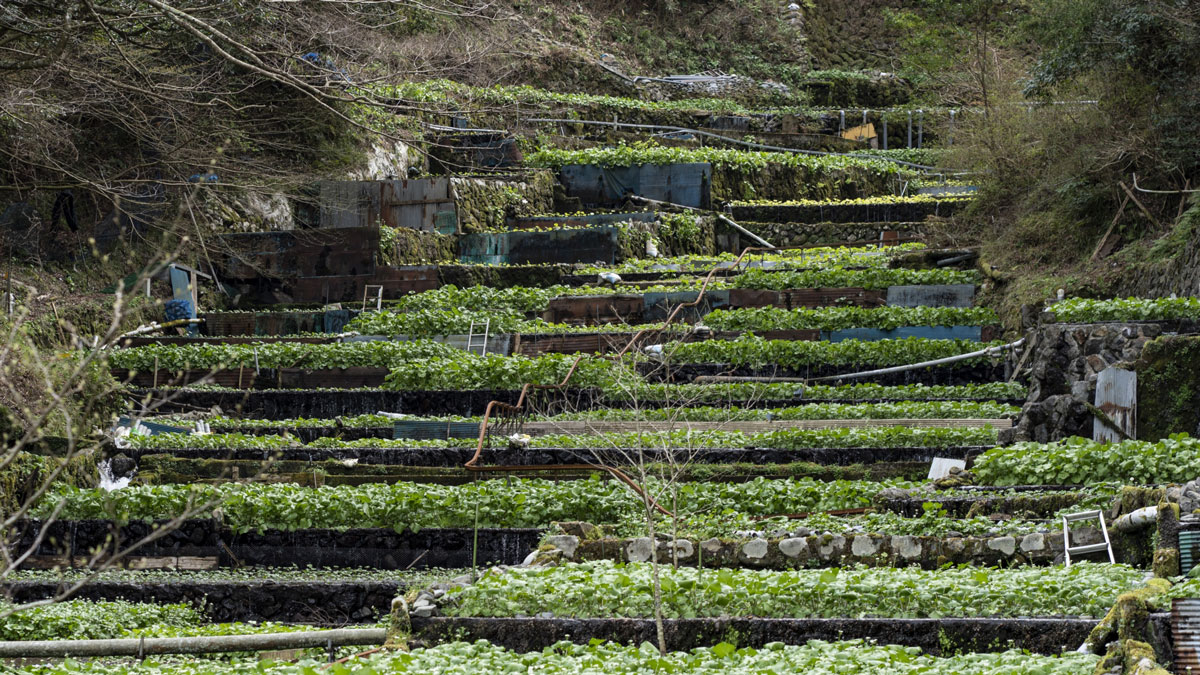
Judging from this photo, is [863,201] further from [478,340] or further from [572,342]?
[478,340]

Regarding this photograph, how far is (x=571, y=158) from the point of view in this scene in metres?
40.6

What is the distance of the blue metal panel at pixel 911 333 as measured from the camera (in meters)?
24.9

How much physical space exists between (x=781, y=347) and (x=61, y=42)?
1389cm

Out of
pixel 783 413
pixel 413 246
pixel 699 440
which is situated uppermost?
pixel 413 246

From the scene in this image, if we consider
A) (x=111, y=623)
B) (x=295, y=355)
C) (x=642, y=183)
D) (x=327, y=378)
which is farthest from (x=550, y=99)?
(x=111, y=623)

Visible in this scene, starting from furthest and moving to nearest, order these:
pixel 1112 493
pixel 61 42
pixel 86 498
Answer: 1. pixel 86 498
2. pixel 61 42
3. pixel 1112 493

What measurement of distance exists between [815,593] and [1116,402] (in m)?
7.86

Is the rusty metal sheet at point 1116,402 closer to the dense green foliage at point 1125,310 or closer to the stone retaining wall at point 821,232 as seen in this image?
the dense green foliage at point 1125,310

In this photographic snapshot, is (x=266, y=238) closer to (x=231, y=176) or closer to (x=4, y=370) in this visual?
(x=231, y=176)

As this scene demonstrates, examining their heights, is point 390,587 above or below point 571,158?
below

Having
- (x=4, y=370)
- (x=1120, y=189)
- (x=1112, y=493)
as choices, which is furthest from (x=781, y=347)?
(x=4, y=370)

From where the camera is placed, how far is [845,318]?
25.8m

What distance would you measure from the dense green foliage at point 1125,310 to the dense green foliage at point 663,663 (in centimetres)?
1271

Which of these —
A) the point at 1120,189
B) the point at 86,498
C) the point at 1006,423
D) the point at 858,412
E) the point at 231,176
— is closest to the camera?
the point at 86,498
